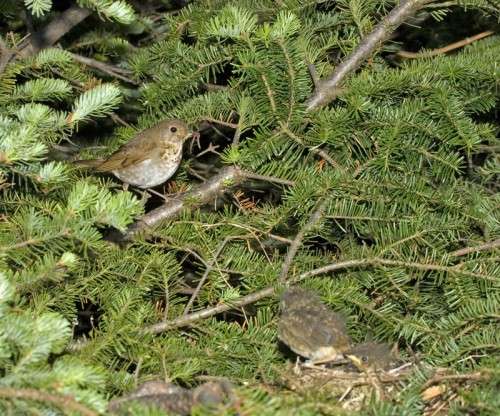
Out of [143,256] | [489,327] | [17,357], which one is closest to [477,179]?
[489,327]

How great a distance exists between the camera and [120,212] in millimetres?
2895

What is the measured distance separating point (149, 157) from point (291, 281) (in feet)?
5.65

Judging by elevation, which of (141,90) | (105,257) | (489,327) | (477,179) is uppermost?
(141,90)

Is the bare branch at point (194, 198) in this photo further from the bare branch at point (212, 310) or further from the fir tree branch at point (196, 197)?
the bare branch at point (212, 310)

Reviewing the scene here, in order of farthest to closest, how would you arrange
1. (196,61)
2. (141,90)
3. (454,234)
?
(141,90) < (196,61) < (454,234)

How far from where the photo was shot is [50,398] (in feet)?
7.66

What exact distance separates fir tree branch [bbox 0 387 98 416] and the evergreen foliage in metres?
0.59

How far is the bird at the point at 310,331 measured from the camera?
3463 mm

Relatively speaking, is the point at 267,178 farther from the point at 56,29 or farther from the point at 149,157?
the point at 56,29

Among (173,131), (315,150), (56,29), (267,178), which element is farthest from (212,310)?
(56,29)

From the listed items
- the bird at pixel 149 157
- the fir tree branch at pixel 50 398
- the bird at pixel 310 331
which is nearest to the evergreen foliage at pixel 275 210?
the bird at pixel 310 331

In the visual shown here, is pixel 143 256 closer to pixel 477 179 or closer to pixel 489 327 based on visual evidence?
pixel 489 327

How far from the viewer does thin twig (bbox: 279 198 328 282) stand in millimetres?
3746

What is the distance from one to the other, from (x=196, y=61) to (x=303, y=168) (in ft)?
2.58
